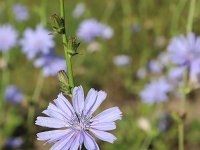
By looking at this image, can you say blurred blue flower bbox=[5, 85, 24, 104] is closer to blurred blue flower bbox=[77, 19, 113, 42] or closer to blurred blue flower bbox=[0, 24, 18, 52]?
blurred blue flower bbox=[0, 24, 18, 52]

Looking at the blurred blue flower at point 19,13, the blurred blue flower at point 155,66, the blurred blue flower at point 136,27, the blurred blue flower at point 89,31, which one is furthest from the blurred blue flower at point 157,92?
the blurred blue flower at point 19,13

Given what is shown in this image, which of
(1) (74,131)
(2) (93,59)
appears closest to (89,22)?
(2) (93,59)

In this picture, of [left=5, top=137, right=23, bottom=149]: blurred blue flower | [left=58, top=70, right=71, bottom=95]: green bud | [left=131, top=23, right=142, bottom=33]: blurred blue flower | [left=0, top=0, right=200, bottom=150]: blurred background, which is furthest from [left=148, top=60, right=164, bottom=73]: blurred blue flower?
[left=58, top=70, right=71, bottom=95]: green bud

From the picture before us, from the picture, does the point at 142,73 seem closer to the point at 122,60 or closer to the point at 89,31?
the point at 122,60

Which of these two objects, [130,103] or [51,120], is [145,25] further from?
[51,120]

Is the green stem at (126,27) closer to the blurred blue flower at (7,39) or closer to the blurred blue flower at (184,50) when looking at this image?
the blurred blue flower at (7,39)

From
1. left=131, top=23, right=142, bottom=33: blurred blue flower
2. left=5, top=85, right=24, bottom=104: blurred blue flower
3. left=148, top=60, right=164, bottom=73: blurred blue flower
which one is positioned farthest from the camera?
left=131, top=23, right=142, bottom=33: blurred blue flower
